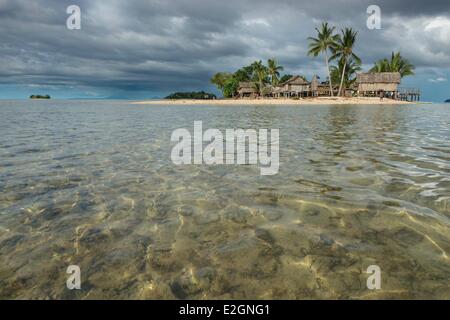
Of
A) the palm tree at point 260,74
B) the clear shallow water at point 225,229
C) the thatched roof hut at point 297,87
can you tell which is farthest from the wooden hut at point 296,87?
the clear shallow water at point 225,229

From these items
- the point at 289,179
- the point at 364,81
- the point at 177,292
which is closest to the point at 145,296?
the point at 177,292

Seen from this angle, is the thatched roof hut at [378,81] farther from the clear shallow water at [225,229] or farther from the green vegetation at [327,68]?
the clear shallow water at [225,229]

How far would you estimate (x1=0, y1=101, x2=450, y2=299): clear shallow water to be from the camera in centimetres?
274

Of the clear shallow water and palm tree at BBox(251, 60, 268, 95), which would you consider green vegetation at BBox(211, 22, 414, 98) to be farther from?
the clear shallow water

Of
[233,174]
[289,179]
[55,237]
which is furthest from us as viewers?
[233,174]

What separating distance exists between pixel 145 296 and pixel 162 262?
1.67 feet

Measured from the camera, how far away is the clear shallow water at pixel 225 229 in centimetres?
274

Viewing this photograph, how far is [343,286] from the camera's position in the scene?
2684mm

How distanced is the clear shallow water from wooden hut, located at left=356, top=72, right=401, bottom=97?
205 ft

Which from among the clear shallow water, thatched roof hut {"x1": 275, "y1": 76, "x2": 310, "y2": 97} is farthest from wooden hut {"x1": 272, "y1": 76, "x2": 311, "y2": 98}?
the clear shallow water

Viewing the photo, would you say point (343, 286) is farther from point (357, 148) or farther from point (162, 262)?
point (357, 148)

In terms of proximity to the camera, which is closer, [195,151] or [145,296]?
[145,296]
